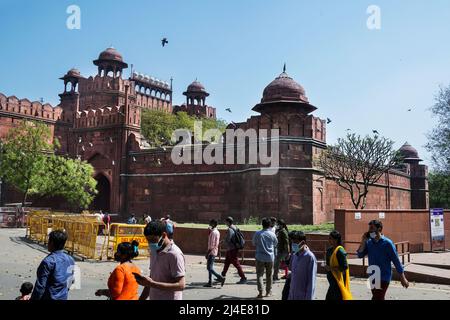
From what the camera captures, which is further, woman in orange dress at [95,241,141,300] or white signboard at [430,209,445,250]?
white signboard at [430,209,445,250]

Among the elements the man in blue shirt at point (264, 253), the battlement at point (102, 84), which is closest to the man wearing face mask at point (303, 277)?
the man in blue shirt at point (264, 253)

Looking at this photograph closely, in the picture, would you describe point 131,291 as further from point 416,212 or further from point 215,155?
point 215,155

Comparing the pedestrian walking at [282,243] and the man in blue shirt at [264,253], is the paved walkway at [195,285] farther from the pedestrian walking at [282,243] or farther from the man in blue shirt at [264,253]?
the pedestrian walking at [282,243]

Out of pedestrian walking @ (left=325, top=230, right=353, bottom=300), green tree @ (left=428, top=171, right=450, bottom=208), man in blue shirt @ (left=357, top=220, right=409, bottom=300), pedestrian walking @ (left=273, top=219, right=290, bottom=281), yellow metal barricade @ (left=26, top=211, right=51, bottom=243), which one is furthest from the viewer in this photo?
green tree @ (left=428, top=171, right=450, bottom=208)

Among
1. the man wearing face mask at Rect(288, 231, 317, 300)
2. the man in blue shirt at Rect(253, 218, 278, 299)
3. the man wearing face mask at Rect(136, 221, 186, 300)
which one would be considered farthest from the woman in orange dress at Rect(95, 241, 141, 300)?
the man in blue shirt at Rect(253, 218, 278, 299)

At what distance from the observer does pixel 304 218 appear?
1911cm

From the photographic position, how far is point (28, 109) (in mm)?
Result: 35344

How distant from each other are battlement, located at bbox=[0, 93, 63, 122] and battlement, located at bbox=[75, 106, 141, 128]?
736cm

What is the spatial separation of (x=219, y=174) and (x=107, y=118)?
32.0 ft

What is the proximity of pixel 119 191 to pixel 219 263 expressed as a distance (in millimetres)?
14855

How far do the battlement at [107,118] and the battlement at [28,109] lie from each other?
7359 mm

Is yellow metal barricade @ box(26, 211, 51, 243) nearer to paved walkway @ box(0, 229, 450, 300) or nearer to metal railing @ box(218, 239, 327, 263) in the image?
paved walkway @ box(0, 229, 450, 300)

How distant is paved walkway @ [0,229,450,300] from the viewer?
26.2 ft
